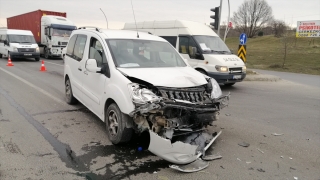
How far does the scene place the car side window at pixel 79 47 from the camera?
626 cm

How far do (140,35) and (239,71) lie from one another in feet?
20.0

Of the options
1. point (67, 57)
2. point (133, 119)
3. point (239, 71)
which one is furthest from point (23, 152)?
point (239, 71)

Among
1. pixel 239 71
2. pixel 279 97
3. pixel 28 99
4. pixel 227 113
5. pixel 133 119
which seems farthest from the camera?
pixel 239 71

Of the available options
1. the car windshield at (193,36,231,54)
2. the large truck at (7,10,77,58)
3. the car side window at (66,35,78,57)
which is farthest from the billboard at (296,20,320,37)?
the car side window at (66,35,78,57)

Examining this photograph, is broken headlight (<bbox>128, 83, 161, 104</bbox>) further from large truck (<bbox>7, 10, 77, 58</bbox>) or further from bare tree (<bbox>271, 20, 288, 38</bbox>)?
bare tree (<bbox>271, 20, 288, 38</bbox>)

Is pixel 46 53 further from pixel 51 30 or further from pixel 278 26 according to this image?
pixel 278 26

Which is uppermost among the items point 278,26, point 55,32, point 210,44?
point 278,26

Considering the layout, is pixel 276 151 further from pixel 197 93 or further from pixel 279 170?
pixel 197 93

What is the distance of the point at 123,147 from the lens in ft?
15.3

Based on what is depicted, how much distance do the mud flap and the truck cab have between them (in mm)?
21350

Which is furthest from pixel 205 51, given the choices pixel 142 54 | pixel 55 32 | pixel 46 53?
pixel 46 53

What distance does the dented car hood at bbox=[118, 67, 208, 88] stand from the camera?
4309 mm

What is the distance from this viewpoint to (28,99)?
7996mm

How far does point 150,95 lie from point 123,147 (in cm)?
115
